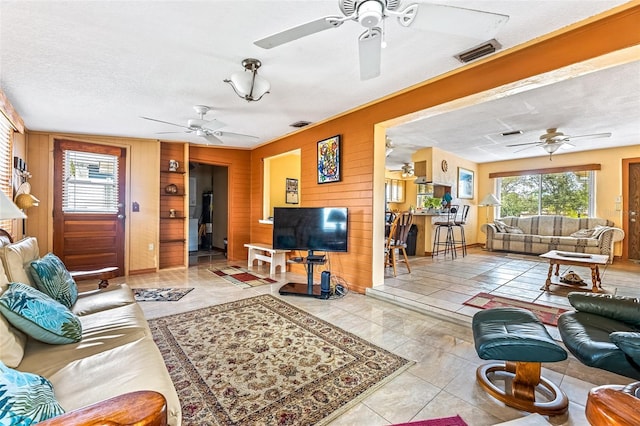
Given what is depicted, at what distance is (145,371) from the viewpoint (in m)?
1.29

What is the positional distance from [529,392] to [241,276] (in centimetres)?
420

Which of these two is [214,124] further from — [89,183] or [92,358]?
[92,358]

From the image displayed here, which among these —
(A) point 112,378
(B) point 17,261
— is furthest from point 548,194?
(B) point 17,261

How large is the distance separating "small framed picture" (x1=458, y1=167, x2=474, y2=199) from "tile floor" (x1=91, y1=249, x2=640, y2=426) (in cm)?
236

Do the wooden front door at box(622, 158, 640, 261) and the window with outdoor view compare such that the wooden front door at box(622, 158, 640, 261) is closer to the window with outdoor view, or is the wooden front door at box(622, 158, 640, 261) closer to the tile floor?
the window with outdoor view

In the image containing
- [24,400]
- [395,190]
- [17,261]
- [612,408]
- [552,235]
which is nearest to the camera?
[24,400]

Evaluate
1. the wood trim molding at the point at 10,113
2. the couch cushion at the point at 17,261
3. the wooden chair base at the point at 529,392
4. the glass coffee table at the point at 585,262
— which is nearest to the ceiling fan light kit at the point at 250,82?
the couch cushion at the point at 17,261

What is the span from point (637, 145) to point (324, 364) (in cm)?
833

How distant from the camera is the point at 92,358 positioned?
1392 mm

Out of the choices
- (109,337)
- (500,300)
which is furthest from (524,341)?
(109,337)

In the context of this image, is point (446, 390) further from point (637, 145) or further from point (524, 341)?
point (637, 145)

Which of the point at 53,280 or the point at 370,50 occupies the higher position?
the point at 370,50

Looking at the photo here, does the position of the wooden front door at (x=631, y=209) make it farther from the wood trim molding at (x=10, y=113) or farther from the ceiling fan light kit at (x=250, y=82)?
the wood trim molding at (x=10, y=113)

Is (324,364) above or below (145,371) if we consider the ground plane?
below
